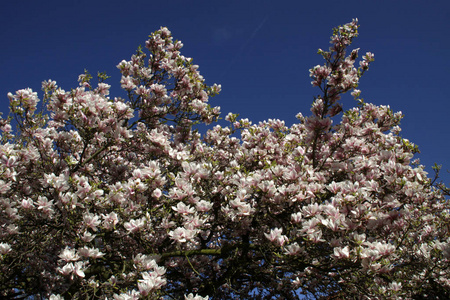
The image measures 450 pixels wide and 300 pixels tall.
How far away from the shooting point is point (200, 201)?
3967 millimetres

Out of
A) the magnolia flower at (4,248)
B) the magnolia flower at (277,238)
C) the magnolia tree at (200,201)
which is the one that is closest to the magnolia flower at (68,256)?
the magnolia tree at (200,201)

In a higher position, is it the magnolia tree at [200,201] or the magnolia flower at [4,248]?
the magnolia tree at [200,201]

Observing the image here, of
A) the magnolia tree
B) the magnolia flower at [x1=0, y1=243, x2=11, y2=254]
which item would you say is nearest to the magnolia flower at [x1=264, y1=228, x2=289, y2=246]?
the magnolia tree

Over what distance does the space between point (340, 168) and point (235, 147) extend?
2.92m

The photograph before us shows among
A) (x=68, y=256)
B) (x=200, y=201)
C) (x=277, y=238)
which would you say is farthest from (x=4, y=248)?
(x=277, y=238)

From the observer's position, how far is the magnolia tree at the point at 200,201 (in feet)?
11.9

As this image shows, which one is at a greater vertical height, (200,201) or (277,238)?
(200,201)

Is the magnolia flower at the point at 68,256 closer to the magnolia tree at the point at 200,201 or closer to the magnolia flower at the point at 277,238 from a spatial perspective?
the magnolia tree at the point at 200,201

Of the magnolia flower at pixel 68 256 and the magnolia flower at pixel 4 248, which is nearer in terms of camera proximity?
the magnolia flower at pixel 68 256

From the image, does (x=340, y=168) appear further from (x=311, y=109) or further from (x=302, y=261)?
(x=302, y=261)

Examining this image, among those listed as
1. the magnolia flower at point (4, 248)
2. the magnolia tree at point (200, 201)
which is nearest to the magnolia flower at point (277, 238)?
the magnolia tree at point (200, 201)

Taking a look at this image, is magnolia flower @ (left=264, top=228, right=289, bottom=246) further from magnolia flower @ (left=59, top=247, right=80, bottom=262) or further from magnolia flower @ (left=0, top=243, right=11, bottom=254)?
magnolia flower @ (left=0, top=243, right=11, bottom=254)

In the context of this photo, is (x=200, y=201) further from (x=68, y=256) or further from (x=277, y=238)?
(x=68, y=256)

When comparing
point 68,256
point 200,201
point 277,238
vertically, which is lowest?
point 68,256
